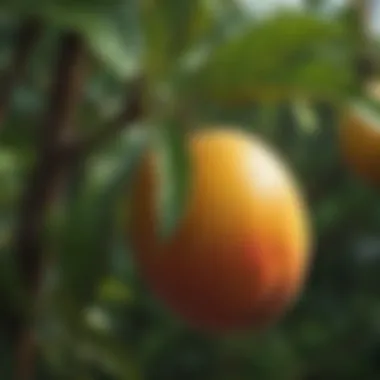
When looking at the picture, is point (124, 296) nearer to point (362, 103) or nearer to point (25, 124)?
point (25, 124)

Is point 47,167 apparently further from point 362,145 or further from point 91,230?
point 362,145

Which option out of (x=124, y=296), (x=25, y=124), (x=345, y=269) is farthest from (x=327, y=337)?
(x=25, y=124)

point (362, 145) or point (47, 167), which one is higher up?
point (362, 145)

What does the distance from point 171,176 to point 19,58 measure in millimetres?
116

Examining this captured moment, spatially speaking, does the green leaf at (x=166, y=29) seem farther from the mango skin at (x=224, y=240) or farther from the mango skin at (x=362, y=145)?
the mango skin at (x=362, y=145)

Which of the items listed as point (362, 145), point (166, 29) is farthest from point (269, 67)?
point (362, 145)

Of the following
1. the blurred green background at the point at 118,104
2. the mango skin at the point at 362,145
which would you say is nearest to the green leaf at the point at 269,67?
the blurred green background at the point at 118,104

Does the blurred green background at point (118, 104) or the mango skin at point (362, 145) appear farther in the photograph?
the mango skin at point (362, 145)

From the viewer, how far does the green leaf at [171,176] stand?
0.43 meters

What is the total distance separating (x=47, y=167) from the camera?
49 cm

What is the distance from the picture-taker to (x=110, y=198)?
0.49 metres

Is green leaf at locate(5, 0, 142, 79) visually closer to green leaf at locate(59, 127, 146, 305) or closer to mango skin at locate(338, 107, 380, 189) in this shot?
green leaf at locate(59, 127, 146, 305)

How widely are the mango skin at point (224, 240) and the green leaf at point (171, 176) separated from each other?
0.03m

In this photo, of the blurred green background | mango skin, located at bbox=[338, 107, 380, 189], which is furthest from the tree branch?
mango skin, located at bbox=[338, 107, 380, 189]
